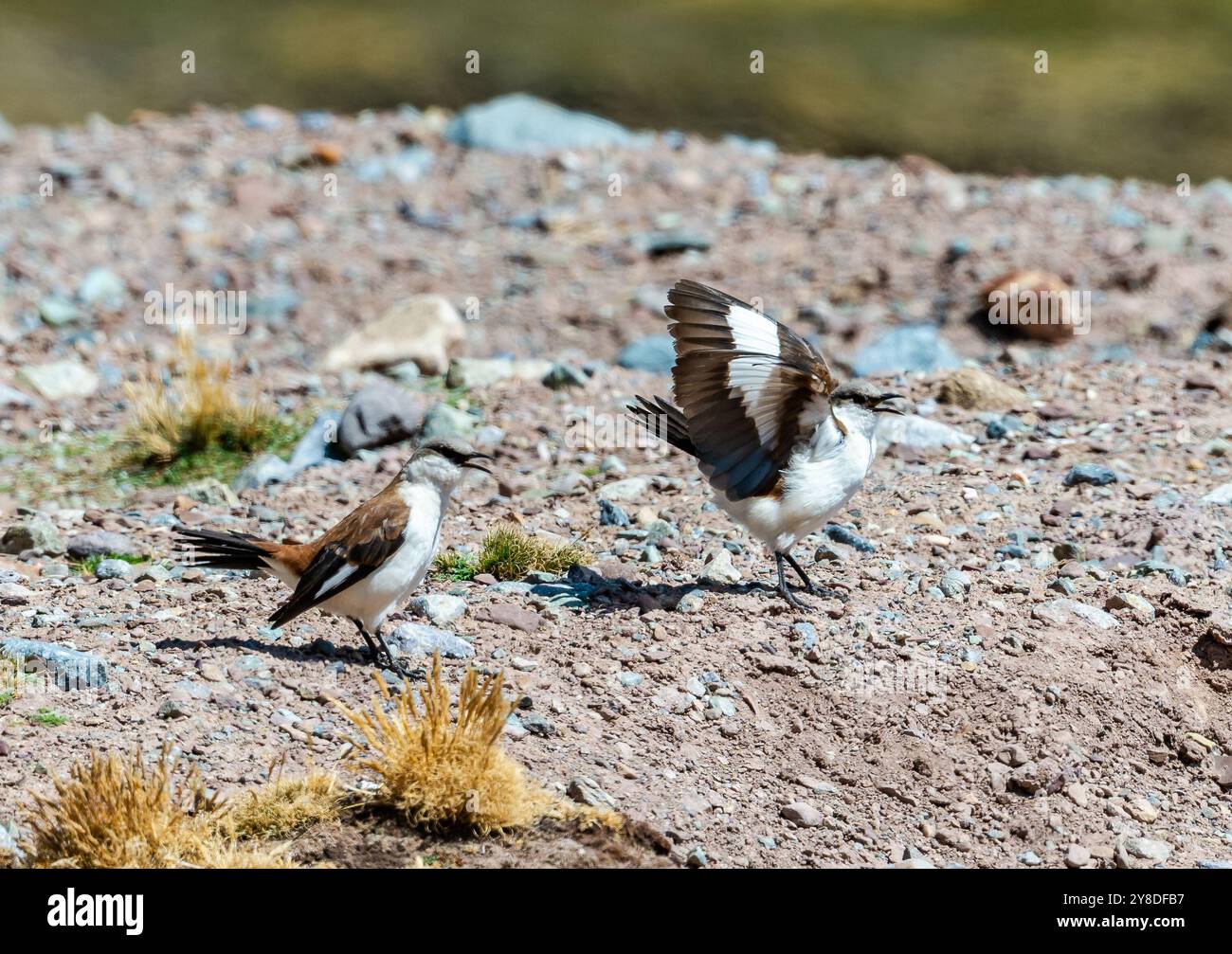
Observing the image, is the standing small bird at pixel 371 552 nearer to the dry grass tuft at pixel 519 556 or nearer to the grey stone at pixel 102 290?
the dry grass tuft at pixel 519 556

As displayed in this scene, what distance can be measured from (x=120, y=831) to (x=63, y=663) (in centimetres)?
154

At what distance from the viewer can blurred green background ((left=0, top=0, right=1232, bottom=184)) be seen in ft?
66.3

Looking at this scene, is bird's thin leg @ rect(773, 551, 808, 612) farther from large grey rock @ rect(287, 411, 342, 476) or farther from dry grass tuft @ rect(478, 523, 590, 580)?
large grey rock @ rect(287, 411, 342, 476)

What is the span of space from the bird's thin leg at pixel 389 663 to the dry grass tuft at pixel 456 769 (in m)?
1.17

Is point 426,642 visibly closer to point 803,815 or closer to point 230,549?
point 230,549

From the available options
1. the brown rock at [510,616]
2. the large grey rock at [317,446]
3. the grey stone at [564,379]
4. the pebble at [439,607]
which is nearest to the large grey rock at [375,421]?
the large grey rock at [317,446]

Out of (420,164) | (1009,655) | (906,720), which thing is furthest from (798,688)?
(420,164)

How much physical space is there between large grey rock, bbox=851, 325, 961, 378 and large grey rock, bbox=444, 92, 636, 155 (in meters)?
6.06

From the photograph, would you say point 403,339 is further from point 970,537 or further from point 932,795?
point 932,795

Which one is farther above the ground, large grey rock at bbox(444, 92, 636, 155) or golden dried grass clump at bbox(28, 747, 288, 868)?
large grey rock at bbox(444, 92, 636, 155)

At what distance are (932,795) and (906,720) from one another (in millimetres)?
418

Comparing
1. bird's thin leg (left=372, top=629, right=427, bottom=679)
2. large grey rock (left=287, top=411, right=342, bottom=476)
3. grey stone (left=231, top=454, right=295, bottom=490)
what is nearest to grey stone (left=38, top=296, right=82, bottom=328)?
large grey rock (left=287, top=411, right=342, bottom=476)

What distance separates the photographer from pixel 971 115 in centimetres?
2128

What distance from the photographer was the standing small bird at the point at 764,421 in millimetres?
6883
